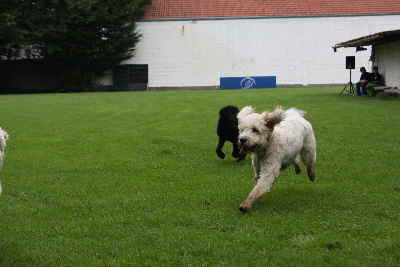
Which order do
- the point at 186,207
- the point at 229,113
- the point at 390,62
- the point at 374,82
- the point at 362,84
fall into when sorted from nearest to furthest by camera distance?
the point at 186,207
the point at 229,113
the point at 362,84
the point at 390,62
the point at 374,82

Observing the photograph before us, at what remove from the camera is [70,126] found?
17047mm

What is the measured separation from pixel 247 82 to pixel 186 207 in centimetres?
4300

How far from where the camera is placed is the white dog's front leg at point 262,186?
638 centimetres

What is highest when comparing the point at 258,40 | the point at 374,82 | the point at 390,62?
the point at 258,40

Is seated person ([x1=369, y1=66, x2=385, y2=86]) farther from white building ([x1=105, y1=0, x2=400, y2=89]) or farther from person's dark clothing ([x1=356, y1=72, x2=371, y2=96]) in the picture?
white building ([x1=105, y1=0, x2=400, y2=89])

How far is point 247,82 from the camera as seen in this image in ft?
162

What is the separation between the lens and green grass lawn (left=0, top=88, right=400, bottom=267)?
16.3 ft

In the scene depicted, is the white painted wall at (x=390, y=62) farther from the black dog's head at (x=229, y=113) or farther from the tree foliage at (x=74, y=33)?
the tree foliage at (x=74, y=33)

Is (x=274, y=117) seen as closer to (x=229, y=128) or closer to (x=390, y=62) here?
(x=229, y=128)

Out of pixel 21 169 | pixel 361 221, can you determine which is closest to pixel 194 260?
pixel 361 221

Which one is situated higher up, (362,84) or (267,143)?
(362,84)

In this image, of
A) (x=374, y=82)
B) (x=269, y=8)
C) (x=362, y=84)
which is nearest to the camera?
(x=362, y=84)

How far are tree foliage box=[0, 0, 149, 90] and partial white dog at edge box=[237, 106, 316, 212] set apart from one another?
39934 mm

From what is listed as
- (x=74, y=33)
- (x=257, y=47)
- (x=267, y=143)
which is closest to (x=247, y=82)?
(x=257, y=47)
